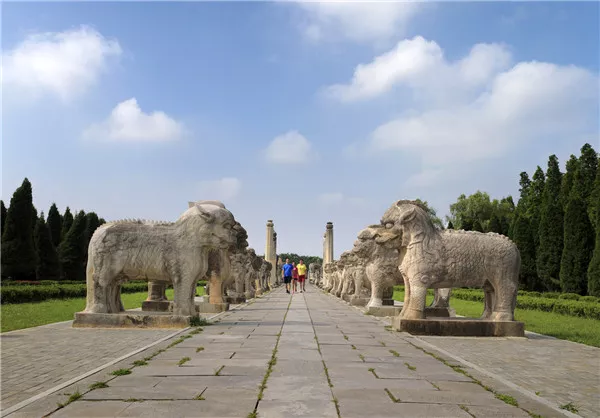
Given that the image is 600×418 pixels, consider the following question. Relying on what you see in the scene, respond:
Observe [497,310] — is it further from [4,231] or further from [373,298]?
[4,231]

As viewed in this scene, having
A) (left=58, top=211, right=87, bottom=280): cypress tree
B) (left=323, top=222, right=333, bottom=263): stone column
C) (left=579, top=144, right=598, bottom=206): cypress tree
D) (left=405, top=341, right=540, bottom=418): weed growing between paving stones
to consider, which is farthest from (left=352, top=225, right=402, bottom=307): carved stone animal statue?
(left=323, top=222, right=333, bottom=263): stone column

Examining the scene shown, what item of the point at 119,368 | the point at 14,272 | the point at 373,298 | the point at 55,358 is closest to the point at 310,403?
the point at 119,368

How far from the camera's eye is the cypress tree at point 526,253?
1306 inches

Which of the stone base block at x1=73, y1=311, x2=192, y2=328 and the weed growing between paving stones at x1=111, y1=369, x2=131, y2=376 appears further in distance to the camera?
the stone base block at x1=73, y1=311, x2=192, y2=328

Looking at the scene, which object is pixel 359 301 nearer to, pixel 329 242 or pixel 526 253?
pixel 526 253

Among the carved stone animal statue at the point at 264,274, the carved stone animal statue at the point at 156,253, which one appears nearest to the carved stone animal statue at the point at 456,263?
the carved stone animal statue at the point at 156,253

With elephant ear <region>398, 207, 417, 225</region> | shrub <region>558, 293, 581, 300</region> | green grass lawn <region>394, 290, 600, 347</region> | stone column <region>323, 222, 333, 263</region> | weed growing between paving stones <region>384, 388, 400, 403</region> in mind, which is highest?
stone column <region>323, 222, 333, 263</region>

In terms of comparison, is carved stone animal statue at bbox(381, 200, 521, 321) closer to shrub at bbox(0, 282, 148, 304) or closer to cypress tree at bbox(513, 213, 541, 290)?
shrub at bbox(0, 282, 148, 304)

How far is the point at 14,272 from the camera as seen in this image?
3250 centimetres

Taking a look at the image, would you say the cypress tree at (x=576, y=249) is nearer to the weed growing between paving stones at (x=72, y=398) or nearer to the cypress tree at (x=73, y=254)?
the weed growing between paving stones at (x=72, y=398)

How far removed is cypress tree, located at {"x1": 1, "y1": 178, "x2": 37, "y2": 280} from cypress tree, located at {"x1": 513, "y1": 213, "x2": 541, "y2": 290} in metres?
30.8

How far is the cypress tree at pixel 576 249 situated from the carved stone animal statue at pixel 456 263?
19432mm

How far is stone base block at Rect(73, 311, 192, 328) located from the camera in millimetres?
10391

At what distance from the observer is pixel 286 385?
5.34 meters
